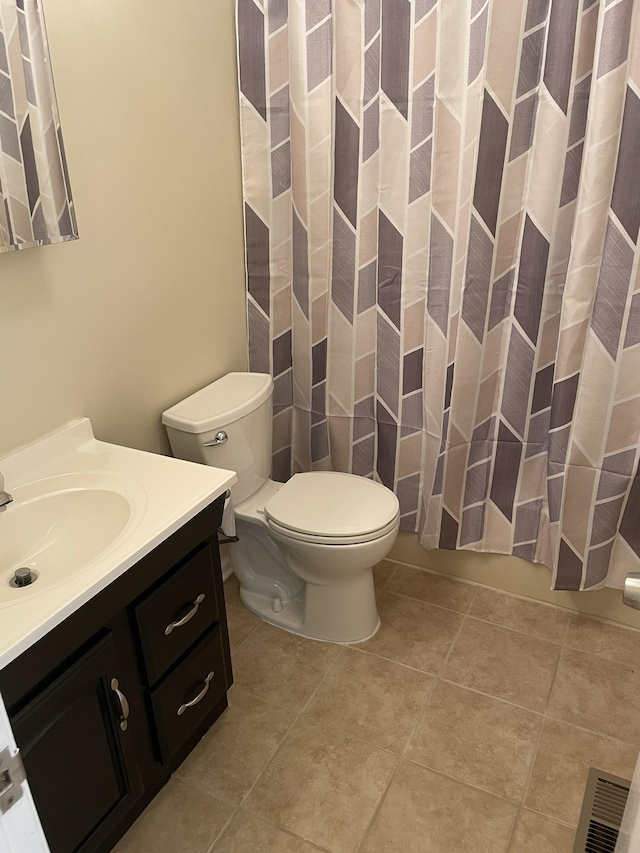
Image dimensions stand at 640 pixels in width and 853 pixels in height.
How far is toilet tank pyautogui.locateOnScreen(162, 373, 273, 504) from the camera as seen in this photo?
1.97 metres

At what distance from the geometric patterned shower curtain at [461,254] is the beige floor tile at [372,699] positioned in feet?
1.65

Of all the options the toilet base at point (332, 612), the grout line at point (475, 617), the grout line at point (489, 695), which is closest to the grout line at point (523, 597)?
the grout line at point (475, 617)

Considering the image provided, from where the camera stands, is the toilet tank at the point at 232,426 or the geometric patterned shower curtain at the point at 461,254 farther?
the toilet tank at the point at 232,426

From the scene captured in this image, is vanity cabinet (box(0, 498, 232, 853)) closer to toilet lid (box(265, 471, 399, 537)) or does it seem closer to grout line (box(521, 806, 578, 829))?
toilet lid (box(265, 471, 399, 537))

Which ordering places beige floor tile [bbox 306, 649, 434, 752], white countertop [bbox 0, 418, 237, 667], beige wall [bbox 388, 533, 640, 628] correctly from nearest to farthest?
1. white countertop [bbox 0, 418, 237, 667]
2. beige floor tile [bbox 306, 649, 434, 752]
3. beige wall [bbox 388, 533, 640, 628]

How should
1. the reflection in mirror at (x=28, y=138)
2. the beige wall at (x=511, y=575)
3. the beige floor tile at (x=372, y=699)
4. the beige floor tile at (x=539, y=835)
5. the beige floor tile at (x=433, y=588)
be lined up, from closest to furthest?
1. the reflection in mirror at (x=28, y=138)
2. the beige floor tile at (x=539, y=835)
3. the beige floor tile at (x=372, y=699)
4. the beige wall at (x=511, y=575)
5. the beige floor tile at (x=433, y=588)

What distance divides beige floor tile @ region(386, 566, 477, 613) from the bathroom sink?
1.22 meters

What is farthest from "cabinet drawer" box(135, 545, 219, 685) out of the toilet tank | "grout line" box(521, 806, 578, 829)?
"grout line" box(521, 806, 578, 829)

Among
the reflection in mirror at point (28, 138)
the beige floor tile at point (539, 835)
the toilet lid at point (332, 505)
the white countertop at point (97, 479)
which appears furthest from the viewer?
the toilet lid at point (332, 505)

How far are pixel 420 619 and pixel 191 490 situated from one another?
110 centimetres

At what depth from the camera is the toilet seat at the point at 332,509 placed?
1.96 metres

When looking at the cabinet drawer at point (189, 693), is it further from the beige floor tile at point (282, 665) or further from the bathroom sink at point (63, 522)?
the bathroom sink at point (63, 522)

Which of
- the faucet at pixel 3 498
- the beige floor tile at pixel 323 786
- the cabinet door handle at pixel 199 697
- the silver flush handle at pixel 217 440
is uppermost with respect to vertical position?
the faucet at pixel 3 498

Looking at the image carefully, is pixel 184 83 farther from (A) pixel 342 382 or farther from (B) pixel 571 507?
(B) pixel 571 507
